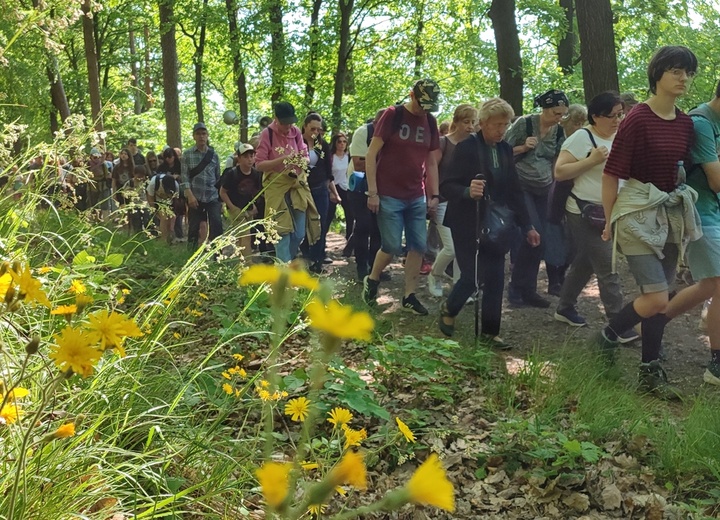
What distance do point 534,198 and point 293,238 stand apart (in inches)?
96.3

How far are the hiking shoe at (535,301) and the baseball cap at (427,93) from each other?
89.7 inches

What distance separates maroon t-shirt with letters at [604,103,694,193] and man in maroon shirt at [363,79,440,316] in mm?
1795

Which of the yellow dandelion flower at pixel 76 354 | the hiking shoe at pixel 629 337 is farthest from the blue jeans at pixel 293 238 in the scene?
the yellow dandelion flower at pixel 76 354

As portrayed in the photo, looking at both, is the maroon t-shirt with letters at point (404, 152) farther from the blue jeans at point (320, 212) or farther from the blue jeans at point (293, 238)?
the blue jeans at point (320, 212)

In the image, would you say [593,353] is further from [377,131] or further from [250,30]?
[250,30]

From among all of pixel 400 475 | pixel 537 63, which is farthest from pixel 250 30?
pixel 400 475

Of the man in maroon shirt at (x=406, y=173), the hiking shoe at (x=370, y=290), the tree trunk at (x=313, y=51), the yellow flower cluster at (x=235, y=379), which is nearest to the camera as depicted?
the yellow flower cluster at (x=235, y=379)

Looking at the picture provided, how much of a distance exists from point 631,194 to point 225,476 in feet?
10.7

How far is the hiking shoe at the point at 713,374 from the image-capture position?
4.59 metres

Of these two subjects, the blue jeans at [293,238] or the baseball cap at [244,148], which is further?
the baseball cap at [244,148]

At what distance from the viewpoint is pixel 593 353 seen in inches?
189

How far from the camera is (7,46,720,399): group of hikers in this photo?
4324mm

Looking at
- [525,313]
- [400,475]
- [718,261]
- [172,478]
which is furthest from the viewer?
[525,313]

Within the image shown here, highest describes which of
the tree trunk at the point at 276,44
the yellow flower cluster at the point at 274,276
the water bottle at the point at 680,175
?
the tree trunk at the point at 276,44
